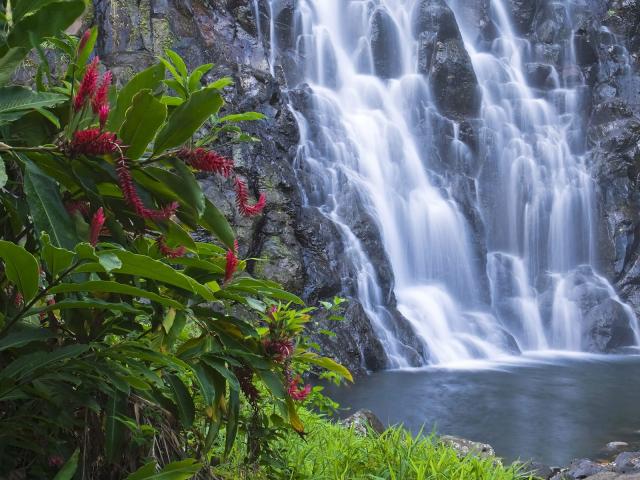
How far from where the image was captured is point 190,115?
123cm

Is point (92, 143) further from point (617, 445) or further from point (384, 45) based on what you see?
point (384, 45)

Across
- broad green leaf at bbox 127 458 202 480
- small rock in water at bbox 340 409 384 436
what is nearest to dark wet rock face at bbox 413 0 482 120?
small rock in water at bbox 340 409 384 436

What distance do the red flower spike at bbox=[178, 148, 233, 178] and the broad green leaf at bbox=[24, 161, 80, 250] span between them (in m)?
0.26

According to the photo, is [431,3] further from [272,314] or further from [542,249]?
[272,314]

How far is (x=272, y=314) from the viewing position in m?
1.83

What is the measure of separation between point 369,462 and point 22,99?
2.39 meters

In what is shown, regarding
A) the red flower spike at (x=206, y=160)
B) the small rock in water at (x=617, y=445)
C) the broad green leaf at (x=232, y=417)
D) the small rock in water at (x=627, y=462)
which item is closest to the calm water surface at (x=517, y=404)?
the small rock in water at (x=617, y=445)

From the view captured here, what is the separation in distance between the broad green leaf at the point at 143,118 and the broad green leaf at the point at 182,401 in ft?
2.43

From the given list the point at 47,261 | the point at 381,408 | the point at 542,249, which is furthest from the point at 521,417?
the point at 542,249

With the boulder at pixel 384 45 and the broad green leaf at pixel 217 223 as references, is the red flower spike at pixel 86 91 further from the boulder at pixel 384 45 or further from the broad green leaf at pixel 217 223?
the boulder at pixel 384 45

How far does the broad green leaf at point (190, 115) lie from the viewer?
4.01ft

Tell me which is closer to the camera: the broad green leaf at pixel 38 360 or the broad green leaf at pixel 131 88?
the broad green leaf at pixel 38 360

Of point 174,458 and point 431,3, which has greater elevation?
point 431,3

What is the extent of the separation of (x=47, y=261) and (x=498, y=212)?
1976cm
